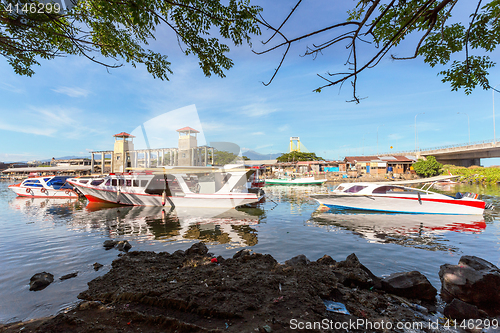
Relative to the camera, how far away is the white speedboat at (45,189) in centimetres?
2709

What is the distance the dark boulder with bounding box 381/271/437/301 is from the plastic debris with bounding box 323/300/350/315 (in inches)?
58.6

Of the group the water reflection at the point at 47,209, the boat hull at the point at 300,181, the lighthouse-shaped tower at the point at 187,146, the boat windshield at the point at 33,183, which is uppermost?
the lighthouse-shaped tower at the point at 187,146

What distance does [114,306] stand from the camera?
12.5 feet

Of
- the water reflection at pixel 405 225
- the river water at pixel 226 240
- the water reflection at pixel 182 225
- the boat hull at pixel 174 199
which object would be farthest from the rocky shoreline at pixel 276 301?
the boat hull at pixel 174 199

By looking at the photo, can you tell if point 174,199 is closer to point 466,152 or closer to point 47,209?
point 47,209

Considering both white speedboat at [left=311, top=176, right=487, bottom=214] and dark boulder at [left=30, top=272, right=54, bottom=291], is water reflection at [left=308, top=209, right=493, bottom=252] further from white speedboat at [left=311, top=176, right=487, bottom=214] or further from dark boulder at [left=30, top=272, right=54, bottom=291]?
dark boulder at [left=30, top=272, right=54, bottom=291]

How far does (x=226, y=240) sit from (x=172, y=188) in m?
12.2

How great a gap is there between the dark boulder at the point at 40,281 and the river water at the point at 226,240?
144 mm

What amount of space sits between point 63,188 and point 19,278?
27.0 meters

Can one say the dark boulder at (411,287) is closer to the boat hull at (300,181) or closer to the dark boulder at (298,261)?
the dark boulder at (298,261)

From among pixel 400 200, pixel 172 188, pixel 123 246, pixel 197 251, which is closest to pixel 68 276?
pixel 123 246

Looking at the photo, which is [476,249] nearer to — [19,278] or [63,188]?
[19,278]

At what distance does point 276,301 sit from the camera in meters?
3.68

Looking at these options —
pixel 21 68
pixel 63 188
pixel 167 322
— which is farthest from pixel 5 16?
pixel 63 188
